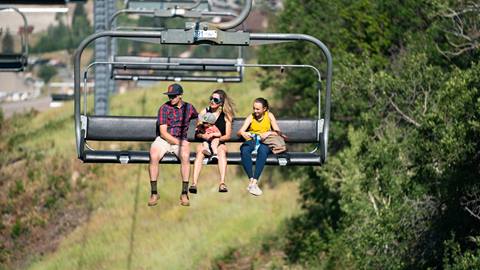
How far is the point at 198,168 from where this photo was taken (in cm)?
1290

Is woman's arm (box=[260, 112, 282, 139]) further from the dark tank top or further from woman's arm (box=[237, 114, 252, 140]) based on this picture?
the dark tank top

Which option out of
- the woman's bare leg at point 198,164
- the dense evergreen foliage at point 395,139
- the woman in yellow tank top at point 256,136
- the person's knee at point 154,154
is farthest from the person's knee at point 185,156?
the dense evergreen foliage at point 395,139

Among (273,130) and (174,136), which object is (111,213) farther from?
(174,136)

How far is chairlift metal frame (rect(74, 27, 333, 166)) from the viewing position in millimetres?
11836

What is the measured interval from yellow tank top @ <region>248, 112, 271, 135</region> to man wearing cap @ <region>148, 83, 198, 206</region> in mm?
564

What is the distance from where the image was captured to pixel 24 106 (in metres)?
53.6

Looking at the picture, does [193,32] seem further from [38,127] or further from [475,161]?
[38,127]

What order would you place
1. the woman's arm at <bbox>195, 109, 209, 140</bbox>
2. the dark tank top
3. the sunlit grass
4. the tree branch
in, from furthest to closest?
the sunlit grass, the tree branch, the dark tank top, the woman's arm at <bbox>195, 109, 209, 140</bbox>

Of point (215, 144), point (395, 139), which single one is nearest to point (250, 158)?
point (215, 144)

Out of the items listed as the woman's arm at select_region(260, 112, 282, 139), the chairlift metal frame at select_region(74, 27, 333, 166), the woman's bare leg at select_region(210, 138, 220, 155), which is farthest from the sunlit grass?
the woman's bare leg at select_region(210, 138, 220, 155)

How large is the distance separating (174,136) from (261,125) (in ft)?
2.88

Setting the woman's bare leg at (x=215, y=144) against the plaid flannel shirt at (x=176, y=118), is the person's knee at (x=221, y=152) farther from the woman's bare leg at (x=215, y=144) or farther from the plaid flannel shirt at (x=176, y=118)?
the plaid flannel shirt at (x=176, y=118)

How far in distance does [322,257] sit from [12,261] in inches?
275

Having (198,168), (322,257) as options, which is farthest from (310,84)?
(198,168)
